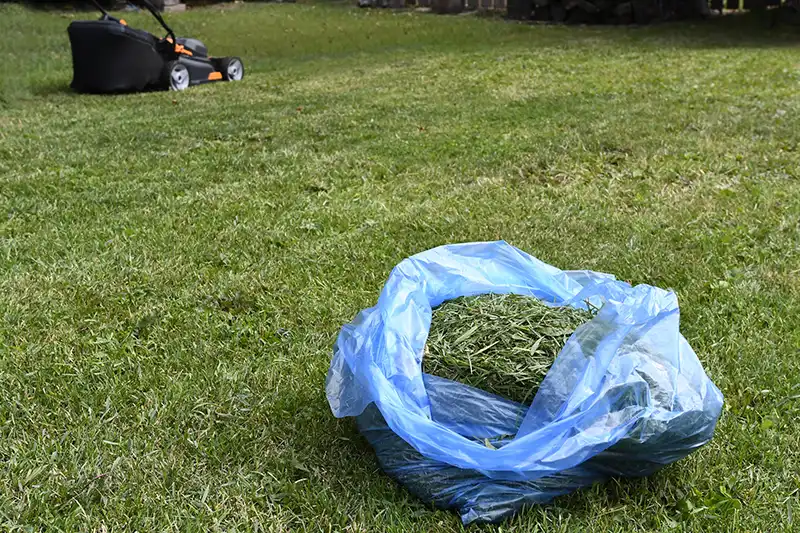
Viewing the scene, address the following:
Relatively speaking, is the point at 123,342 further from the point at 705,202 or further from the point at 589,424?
the point at 705,202

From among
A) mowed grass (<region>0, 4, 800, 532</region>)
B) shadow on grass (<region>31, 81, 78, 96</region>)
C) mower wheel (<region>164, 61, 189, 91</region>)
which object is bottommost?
mowed grass (<region>0, 4, 800, 532</region>)

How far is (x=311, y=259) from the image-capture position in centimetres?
347

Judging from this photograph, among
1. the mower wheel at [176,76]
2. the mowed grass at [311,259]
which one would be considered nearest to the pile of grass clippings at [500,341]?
the mowed grass at [311,259]

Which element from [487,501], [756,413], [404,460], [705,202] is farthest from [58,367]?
[705,202]

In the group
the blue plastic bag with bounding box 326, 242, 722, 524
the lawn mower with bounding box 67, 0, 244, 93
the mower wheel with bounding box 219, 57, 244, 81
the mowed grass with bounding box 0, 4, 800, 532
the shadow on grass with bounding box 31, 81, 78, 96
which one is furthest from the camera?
the mower wheel with bounding box 219, 57, 244, 81

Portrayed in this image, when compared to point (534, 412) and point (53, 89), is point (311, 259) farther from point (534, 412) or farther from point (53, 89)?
point (53, 89)

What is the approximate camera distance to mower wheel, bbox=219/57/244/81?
9656 mm

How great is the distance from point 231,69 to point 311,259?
23.2 ft

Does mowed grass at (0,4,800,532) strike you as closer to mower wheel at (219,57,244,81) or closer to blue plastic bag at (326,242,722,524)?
blue plastic bag at (326,242,722,524)

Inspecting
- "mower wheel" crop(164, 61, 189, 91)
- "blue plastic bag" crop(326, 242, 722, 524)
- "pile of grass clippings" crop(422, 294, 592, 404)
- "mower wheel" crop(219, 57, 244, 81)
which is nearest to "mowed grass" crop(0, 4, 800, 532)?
"blue plastic bag" crop(326, 242, 722, 524)

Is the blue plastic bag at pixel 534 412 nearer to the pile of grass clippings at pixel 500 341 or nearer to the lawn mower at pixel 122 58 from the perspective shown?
the pile of grass clippings at pixel 500 341

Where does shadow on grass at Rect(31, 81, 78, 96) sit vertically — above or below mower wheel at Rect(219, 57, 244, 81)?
below

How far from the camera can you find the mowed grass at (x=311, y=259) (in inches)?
75.5

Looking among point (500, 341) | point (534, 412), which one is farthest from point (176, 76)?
point (534, 412)
